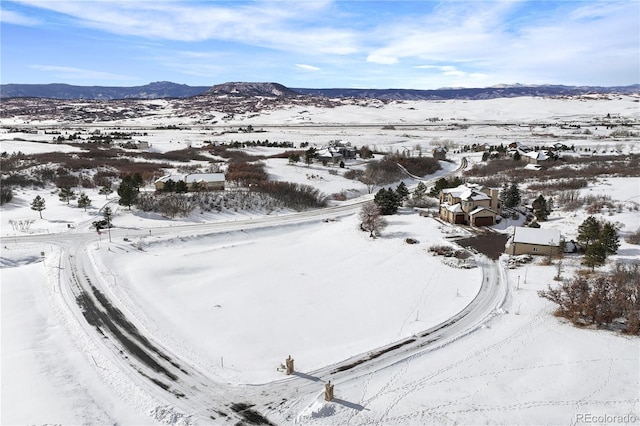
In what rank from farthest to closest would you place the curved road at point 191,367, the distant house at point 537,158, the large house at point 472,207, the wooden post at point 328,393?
the distant house at point 537,158, the large house at point 472,207, the wooden post at point 328,393, the curved road at point 191,367

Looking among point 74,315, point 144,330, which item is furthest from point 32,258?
point 144,330

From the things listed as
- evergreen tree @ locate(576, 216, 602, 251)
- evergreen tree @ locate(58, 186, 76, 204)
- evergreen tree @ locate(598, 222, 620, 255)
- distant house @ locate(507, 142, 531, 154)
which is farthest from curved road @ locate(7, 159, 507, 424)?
distant house @ locate(507, 142, 531, 154)

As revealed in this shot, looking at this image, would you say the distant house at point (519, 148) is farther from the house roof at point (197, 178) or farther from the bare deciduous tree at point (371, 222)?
the house roof at point (197, 178)

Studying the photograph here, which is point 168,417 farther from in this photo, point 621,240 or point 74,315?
point 621,240

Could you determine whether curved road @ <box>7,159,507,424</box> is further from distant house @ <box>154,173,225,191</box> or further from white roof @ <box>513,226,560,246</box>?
distant house @ <box>154,173,225,191</box>

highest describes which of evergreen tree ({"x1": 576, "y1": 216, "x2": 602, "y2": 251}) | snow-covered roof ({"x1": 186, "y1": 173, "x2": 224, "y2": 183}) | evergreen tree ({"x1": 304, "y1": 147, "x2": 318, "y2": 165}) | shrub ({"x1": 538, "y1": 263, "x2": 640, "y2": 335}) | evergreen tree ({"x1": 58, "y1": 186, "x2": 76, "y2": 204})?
evergreen tree ({"x1": 304, "y1": 147, "x2": 318, "y2": 165})

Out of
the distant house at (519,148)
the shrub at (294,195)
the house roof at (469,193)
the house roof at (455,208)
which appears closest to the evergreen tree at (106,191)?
the shrub at (294,195)
